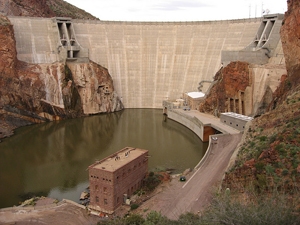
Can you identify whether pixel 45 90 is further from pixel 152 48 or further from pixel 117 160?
pixel 117 160

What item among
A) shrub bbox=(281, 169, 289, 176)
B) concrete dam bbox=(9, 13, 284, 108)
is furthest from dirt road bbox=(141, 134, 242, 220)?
concrete dam bbox=(9, 13, 284, 108)

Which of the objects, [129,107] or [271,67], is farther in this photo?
[129,107]

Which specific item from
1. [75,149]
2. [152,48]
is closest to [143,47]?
[152,48]

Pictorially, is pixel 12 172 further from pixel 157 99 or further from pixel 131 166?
pixel 157 99

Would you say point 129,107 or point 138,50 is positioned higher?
point 138,50

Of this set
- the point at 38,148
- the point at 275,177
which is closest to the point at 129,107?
the point at 38,148

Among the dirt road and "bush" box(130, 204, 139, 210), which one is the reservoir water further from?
"bush" box(130, 204, 139, 210)

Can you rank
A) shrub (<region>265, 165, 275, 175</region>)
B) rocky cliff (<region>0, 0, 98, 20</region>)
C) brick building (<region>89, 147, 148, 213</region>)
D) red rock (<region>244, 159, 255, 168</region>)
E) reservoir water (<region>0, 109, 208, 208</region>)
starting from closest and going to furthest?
1. shrub (<region>265, 165, 275, 175</region>)
2. red rock (<region>244, 159, 255, 168</region>)
3. brick building (<region>89, 147, 148, 213</region>)
4. reservoir water (<region>0, 109, 208, 208</region>)
5. rocky cliff (<region>0, 0, 98, 20</region>)
